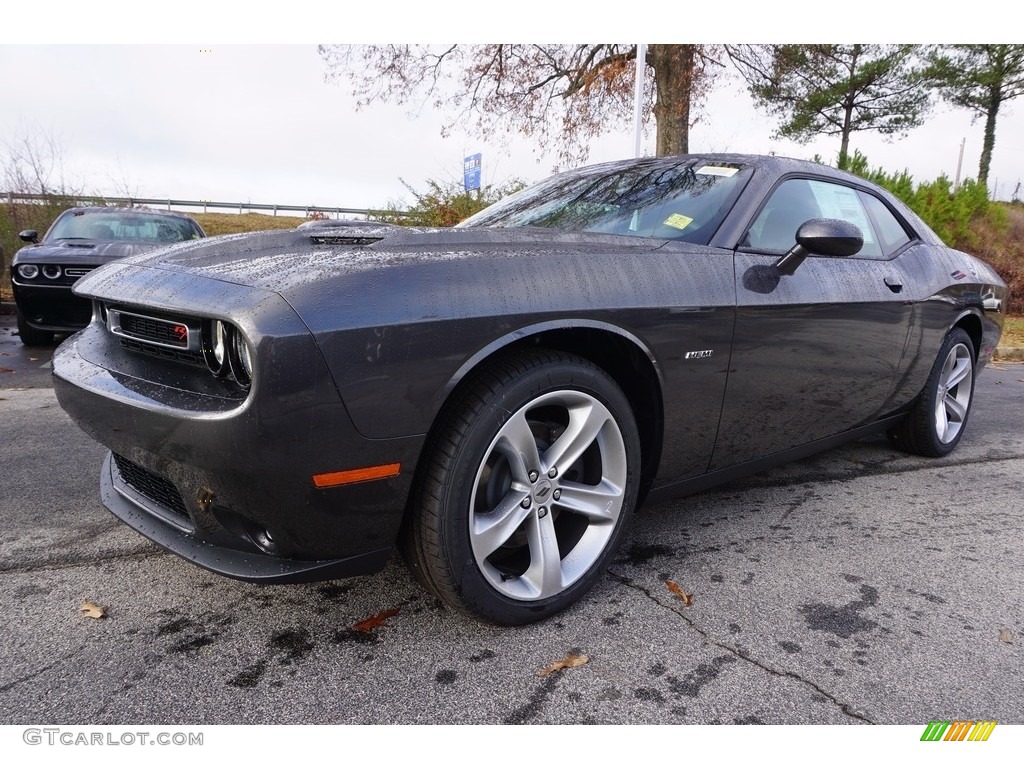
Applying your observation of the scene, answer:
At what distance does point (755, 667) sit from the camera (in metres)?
1.79

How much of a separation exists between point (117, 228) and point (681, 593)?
7.46 meters

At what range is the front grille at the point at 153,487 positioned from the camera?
181cm

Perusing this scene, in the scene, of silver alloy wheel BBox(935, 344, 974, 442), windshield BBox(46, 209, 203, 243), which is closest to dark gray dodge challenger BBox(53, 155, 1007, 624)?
silver alloy wheel BBox(935, 344, 974, 442)

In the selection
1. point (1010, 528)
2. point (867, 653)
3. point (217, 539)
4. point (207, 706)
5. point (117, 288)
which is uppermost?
point (117, 288)

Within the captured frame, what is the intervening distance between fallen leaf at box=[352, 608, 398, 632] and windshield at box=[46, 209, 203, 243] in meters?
6.58

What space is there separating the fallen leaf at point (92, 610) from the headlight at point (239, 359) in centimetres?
92

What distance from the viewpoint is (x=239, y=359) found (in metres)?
1.59

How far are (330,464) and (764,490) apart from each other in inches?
89.6

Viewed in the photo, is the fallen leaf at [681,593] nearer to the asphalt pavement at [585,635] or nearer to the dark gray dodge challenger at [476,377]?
the asphalt pavement at [585,635]

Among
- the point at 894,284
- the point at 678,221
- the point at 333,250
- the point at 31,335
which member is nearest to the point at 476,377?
the point at 333,250

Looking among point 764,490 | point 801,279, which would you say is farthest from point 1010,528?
point 801,279

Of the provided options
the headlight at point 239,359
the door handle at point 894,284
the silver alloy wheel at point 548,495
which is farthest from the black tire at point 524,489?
the door handle at point 894,284

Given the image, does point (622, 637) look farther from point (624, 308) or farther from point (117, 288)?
point (117, 288)

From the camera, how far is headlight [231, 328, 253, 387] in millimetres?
1579
